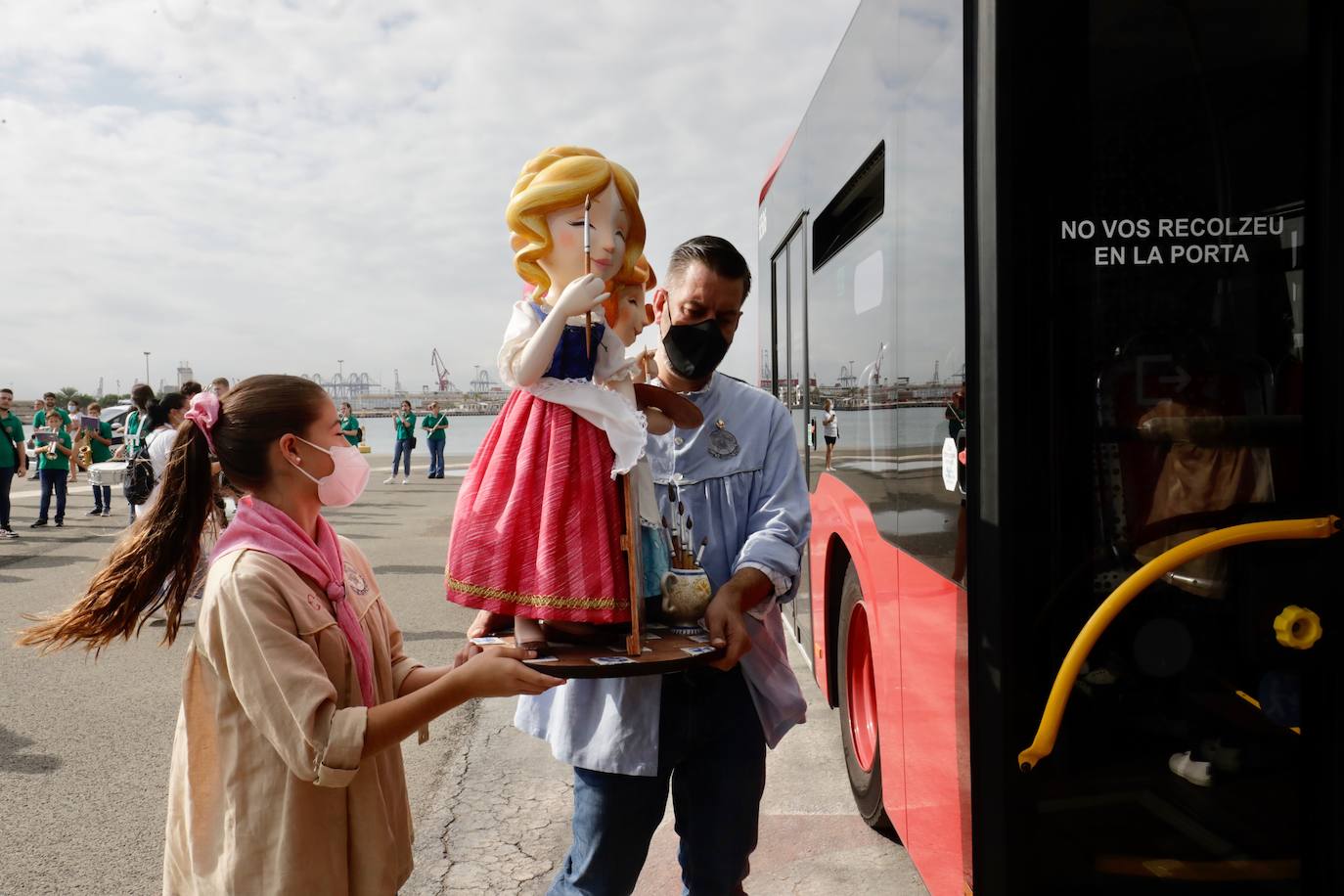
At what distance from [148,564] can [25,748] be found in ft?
11.9

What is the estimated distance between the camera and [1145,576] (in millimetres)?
1702

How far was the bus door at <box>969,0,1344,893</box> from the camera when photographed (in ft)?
5.83

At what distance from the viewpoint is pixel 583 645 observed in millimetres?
1767

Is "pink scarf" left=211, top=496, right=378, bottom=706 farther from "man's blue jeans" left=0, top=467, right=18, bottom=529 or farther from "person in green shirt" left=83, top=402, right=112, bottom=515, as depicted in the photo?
"person in green shirt" left=83, top=402, right=112, bottom=515

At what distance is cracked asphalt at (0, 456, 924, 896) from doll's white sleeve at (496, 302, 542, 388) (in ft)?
7.03

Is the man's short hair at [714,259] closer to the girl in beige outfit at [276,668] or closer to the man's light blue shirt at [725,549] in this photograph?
the man's light blue shirt at [725,549]

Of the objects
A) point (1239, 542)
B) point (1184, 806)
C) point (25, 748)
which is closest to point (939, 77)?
→ point (1239, 542)

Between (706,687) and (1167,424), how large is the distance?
3.40 ft

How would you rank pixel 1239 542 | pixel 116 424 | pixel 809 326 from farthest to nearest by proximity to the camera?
pixel 116 424 < pixel 809 326 < pixel 1239 542

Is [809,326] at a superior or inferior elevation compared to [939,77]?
inferior

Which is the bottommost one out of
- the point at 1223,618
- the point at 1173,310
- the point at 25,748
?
the point at 25,748

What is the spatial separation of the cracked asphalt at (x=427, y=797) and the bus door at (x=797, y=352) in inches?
27.4

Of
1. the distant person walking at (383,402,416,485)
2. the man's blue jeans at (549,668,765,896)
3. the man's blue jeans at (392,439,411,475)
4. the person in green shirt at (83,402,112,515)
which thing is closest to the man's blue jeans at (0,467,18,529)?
the person in green shirt at (83,402,112,515)

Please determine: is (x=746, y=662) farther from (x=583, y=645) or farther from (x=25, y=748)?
(x=25, y=748)
